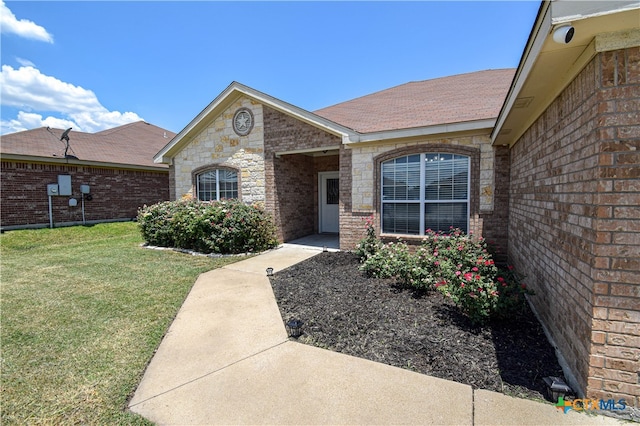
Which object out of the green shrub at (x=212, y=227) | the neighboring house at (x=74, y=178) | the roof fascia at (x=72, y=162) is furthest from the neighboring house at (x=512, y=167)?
the neighboring house at (x=74, y=178)

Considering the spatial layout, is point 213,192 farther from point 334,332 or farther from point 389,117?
point 334,332

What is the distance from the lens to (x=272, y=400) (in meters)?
2.53

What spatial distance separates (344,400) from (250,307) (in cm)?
252

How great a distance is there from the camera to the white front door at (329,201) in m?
11.3

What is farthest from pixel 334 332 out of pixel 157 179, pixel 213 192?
pixel 157 179

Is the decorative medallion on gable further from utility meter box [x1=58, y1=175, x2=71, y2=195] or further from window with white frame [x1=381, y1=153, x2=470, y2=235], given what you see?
utility meter box [x1=58, y1=175, x2=71, y2=195]

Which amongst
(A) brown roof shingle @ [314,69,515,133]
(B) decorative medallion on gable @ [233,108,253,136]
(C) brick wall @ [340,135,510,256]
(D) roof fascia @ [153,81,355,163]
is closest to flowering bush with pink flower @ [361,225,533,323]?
(C) brick wall @ [340,135,510,256]

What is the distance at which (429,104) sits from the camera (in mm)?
8703

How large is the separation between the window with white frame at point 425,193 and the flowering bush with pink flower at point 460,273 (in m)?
0.39

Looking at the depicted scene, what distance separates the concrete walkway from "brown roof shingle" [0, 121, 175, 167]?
13.4 metres

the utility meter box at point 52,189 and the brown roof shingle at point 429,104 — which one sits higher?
the brown roof shingle at point 429,104

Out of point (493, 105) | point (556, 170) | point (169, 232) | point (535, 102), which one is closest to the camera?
point (556, 170)

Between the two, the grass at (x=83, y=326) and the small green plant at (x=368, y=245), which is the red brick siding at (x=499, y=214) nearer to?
the small green plant at (x=368, y=245)

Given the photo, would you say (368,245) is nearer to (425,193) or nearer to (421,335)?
(425,193)
